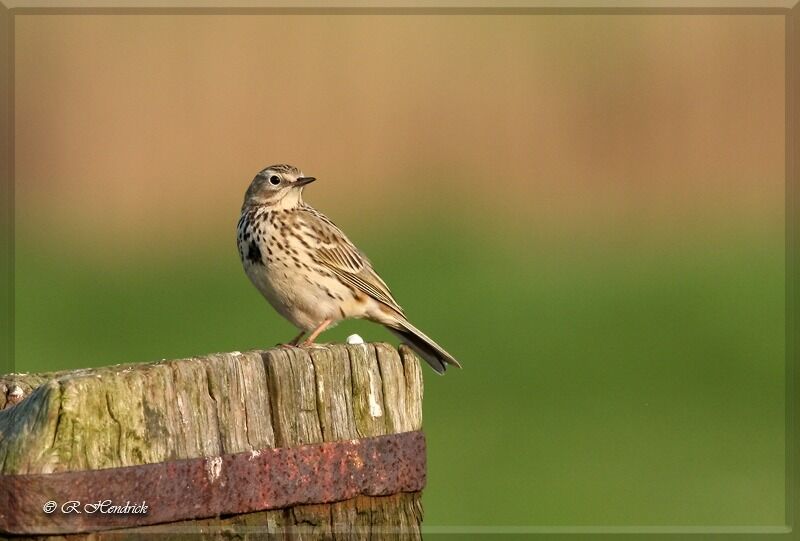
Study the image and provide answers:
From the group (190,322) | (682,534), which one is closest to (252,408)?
(682,534)

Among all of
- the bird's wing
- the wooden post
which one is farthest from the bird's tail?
the wooden post

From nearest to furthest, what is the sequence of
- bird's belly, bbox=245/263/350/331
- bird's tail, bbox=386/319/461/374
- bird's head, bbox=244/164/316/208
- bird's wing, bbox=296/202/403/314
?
bird's tail, bbox=386/319/461/374, bird's belly, bbox=245/263/350/331, bird's wing, bbox=296/202/403/314, bird's head, bbox=244/164/316/208

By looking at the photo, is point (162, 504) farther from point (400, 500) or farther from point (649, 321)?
point (649, 321)

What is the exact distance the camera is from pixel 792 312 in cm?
1339

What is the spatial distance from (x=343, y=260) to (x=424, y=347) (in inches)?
33.0

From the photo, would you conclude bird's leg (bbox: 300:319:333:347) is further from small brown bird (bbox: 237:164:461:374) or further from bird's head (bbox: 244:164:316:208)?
bird's head (bbox: 244:164:316:208)

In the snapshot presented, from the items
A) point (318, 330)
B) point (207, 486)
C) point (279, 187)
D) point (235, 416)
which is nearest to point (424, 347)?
point (318, 330)

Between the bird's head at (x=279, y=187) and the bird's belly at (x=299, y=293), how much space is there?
47 cm

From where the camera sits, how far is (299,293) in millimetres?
8453

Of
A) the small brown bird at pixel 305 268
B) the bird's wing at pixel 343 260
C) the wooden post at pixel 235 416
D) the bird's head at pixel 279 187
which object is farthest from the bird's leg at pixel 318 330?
the wooden post at pixel 235 416

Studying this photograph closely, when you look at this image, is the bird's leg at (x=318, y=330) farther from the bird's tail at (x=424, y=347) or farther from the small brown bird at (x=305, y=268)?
the bird's tail at (x=424, y=347)

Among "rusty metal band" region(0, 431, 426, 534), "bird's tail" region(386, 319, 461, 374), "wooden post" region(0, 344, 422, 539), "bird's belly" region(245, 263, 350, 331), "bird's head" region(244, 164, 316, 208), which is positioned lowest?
"rusty metal band" region(0, 431, 426, 534)

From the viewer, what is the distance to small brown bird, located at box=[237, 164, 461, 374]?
27.7 ft

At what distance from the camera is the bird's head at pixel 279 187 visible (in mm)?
8867
